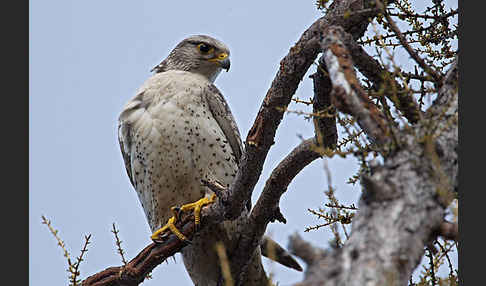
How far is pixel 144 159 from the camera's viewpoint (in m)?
5.09

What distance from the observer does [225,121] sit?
5312 mm

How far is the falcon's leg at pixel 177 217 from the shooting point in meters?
4.63

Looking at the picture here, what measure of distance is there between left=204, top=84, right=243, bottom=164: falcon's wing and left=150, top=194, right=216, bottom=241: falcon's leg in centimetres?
63

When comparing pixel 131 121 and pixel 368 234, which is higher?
pixel 131 121

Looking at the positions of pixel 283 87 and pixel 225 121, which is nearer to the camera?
pixel 283 87

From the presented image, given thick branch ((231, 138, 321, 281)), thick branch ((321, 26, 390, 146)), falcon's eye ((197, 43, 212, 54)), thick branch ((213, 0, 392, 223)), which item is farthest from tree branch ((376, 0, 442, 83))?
falcon's eye ((197, 43, 212, 54))

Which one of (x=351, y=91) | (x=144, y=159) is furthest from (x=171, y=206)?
(x=351, y=91)

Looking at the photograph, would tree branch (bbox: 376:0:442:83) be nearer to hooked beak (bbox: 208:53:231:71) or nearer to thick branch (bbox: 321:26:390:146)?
thick branch (bbox: 321:26:390:146)

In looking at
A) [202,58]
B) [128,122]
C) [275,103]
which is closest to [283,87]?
[275,103]

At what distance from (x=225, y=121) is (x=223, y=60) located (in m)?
0.93

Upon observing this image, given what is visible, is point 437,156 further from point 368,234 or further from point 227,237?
point 227,237

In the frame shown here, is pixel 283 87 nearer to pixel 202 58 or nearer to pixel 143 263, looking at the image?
pixel 143 263

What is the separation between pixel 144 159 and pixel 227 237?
3.27 feet

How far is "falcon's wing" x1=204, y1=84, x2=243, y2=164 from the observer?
5281 millimetres
